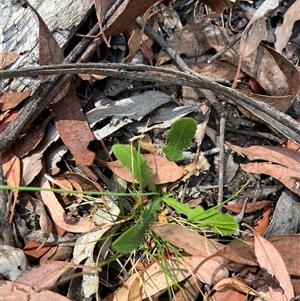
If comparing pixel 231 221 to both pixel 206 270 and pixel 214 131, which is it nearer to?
pixel 206 270

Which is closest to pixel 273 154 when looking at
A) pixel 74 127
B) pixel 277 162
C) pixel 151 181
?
pixel 277 162

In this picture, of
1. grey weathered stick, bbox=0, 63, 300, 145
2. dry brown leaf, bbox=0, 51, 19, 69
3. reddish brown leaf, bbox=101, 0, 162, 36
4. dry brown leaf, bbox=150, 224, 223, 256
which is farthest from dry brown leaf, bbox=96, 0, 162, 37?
dry brown leaf, bbox=150, 224, 223, 256

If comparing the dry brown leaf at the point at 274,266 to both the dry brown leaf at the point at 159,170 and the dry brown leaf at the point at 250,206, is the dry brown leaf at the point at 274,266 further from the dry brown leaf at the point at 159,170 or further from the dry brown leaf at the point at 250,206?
the dry brown leaf at the point at 159,170

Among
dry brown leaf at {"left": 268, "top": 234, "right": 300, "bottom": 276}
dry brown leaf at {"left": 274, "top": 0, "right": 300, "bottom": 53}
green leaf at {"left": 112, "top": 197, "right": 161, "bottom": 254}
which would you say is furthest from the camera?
dry brown leaf at {"left": 274, "top": 0, "right": 300, "bottom": 53}

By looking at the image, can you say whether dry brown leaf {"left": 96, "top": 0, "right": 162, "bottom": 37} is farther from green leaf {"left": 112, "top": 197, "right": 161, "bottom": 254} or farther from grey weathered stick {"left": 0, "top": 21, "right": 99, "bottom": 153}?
A: green leaf {"left": 112, "top": 197, "right": 161, "bottom": 254}

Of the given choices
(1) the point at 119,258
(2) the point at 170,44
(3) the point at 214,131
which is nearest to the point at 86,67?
(2) the point at 170,44

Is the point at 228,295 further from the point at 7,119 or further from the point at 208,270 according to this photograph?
the point at 7,119
